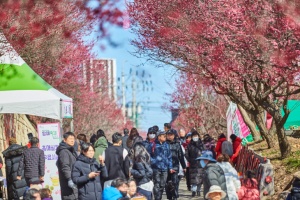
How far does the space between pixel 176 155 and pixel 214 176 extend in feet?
19.6

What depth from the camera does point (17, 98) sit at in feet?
66.1

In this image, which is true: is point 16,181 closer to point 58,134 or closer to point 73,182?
point 58,134

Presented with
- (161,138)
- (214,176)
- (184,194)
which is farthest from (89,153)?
(184,194)

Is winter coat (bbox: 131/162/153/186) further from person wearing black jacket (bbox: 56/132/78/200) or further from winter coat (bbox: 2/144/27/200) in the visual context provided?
winter coat (bbox: 2/144/27/200)

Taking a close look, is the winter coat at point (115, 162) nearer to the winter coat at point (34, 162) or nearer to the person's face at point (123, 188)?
the winter coat at point (34, 162)

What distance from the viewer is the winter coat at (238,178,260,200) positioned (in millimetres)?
14148

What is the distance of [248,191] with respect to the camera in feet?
46.9

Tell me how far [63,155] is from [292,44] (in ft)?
14.6

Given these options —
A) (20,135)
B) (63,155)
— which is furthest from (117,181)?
(20,135)

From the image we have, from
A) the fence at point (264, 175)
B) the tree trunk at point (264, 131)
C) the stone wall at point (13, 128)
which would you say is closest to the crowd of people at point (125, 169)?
the fence at point (264, 175)

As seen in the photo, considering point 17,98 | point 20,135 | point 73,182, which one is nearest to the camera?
point 73,182

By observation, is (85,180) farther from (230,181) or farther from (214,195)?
(214,195)

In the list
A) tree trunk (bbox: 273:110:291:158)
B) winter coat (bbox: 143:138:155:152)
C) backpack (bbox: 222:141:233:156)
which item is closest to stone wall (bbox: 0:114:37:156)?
backpack (bbox: 222:141:233:156)

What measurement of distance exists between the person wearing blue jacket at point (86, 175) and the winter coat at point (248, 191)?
2.27 metres
